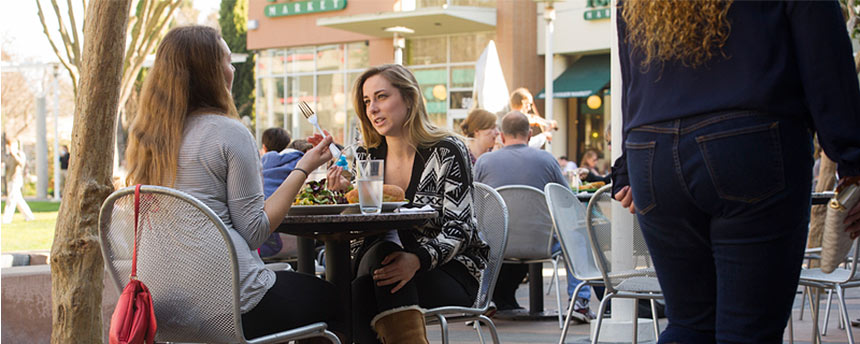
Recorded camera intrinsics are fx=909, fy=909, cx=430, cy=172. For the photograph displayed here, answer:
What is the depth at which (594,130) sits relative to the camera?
24.8 meters

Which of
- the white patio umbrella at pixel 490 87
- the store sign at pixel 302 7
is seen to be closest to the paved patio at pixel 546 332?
the white patio umbrella at pixel 490 87

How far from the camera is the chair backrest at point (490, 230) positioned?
347cm

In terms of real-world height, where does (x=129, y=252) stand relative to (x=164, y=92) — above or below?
below

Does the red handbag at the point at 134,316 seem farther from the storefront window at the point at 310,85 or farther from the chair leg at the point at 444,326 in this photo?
the storefront window at the point at 310,85

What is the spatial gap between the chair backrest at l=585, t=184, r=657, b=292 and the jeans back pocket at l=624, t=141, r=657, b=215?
5.20ft

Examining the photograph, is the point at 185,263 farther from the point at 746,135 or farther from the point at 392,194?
the point at 746,135

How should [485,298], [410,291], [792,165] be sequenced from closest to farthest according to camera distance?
[792,165] < [410,291] < [485,298]

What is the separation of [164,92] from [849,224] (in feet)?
6.45

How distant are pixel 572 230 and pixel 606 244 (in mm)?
243

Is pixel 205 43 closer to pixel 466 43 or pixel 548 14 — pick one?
pixel 548 14

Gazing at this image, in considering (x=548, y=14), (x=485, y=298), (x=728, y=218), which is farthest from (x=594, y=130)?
(x=728, y=218)

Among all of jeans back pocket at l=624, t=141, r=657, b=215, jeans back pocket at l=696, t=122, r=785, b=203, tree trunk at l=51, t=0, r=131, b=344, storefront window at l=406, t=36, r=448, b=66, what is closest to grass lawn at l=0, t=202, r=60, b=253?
tree trunk at l=51, t=0, r=131, b=344

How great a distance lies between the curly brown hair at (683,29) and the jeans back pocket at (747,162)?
18 cm

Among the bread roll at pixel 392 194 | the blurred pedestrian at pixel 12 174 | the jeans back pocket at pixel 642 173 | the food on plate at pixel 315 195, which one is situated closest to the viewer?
the jeans back pocket at pixel 642 173
